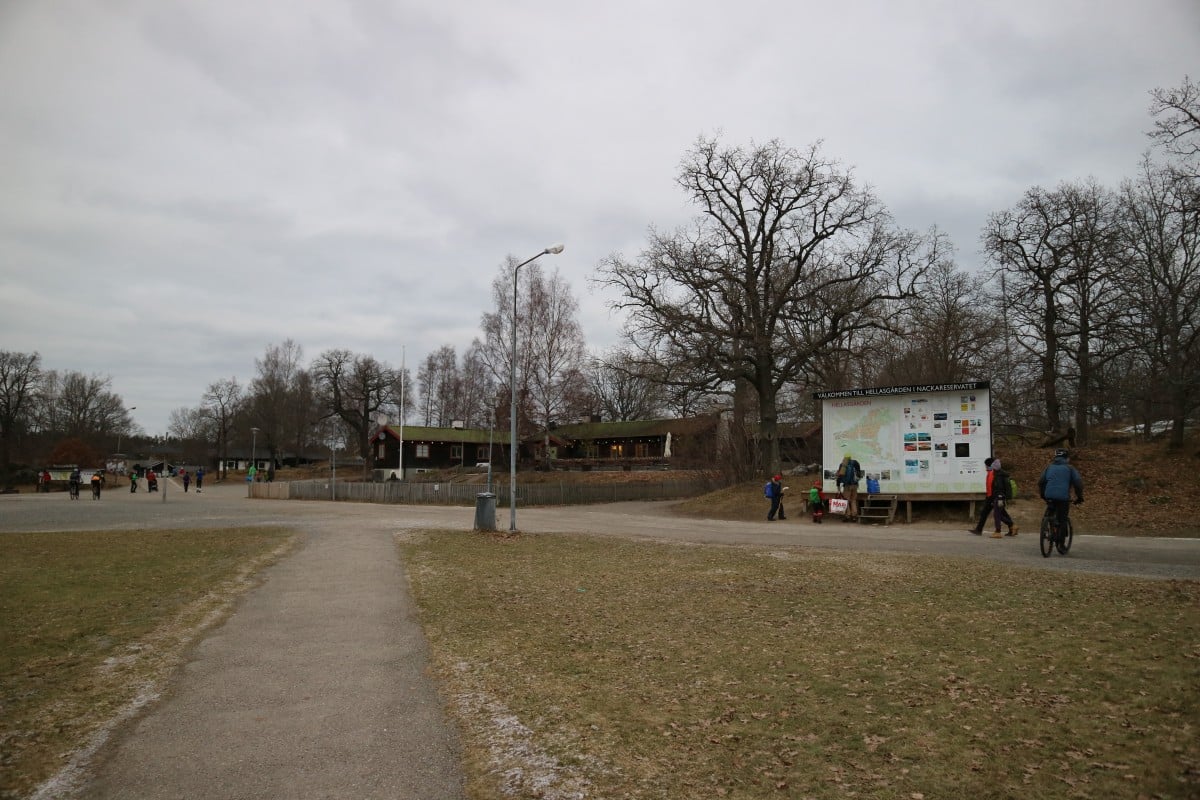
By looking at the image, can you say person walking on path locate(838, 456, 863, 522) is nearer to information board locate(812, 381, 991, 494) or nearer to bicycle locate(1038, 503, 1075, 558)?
information board locate(812, 381, 991, 494)

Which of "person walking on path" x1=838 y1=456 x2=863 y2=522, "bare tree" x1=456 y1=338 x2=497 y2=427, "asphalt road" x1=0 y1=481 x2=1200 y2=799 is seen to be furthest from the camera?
"bare tree" x1=456 y1=338 x2=497 y2=427

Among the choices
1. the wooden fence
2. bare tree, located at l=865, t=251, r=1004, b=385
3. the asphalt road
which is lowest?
the wooden fence

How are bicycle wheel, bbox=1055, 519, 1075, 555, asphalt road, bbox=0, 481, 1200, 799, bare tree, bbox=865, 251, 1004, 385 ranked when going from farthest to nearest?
bare tree, bbox=865, 251, 1004, 385 < bicycle wheel, bbox=1055, 519, 1075, 555 < asphalt road, bbox=0, 481, 1200, 799

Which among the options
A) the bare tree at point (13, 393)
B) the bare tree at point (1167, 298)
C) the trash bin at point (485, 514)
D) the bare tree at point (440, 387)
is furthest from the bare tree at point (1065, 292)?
the bare tree at point (13, 393)

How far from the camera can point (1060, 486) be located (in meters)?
12.7

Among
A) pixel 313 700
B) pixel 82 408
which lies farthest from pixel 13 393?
pixel 313 700

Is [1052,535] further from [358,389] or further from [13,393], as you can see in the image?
[13,393]

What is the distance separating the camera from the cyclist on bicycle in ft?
41.3

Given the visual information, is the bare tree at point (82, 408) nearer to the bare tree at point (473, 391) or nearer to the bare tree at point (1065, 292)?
the bare tree at point (473, 391)

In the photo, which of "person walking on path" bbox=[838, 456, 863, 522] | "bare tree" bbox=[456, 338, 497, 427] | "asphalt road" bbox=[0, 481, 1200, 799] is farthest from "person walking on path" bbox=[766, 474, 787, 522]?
"bare tree" bbox=[456, 338, 497, 427]

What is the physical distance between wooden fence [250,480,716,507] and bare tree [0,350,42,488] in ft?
155

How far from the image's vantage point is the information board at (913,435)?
2077 centimetres

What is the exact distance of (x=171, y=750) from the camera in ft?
15.7

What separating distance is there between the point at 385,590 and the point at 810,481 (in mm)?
21928
